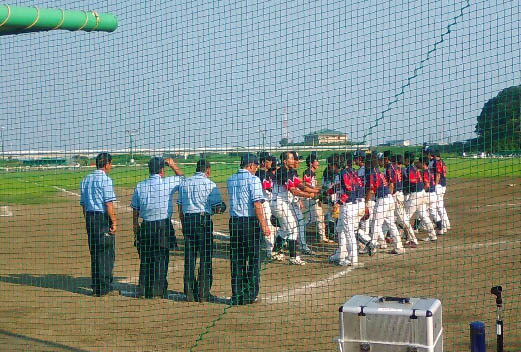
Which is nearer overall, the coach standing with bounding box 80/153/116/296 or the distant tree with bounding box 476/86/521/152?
the distant tree with bounding box 476/86/521/152

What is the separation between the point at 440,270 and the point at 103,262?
201 inches

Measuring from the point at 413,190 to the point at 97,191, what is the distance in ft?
22.3

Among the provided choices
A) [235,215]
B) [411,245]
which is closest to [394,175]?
[411,245]

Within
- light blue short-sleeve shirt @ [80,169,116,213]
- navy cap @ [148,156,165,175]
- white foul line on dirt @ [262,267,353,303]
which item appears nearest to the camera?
white foul line on dirt @ [262,267,353,303]

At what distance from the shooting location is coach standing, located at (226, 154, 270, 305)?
29.1 feet

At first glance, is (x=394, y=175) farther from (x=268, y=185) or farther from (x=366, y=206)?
(x=268, y=185)

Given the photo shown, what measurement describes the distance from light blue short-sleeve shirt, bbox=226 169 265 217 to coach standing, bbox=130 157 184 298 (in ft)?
3.17

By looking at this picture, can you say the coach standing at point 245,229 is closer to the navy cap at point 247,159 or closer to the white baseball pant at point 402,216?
the navy cap at point 247,159

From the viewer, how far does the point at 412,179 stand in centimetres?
1388

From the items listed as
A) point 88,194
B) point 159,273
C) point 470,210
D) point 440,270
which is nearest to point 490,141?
point 440,270

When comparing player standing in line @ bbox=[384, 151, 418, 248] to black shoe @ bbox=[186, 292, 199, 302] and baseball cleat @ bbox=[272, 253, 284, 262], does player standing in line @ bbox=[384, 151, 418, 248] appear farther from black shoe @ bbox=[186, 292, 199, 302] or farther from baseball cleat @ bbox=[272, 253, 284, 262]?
black shoe @ bbox=[186, 292, 199, 302]

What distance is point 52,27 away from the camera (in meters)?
5.41

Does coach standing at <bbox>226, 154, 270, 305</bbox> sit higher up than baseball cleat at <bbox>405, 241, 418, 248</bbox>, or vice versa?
coach standing at <bbox>226, 154, 270, 305</bbox>

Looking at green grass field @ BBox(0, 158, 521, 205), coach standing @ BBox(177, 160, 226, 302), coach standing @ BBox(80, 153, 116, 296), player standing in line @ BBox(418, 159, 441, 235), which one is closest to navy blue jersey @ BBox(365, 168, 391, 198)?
player standing in line @ BBox(418, 159, 441, 235)
